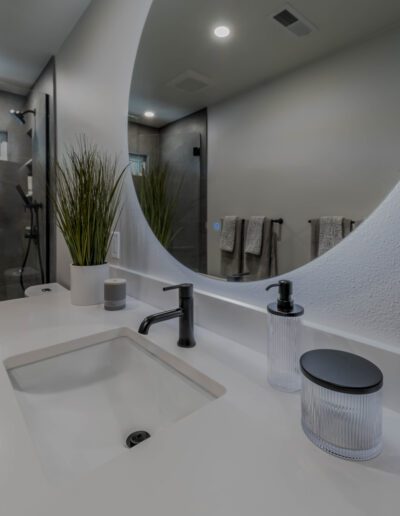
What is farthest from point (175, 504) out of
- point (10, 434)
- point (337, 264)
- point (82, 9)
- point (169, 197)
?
point (82, 9)

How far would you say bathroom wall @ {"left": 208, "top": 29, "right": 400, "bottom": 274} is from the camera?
0.49 metres

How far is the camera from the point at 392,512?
0.31 m

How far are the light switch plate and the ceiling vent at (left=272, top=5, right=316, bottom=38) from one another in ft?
3.03

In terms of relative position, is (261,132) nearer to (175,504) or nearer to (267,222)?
(267,222)

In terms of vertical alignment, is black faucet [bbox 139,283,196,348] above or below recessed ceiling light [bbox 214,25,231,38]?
below

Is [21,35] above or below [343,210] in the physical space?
above

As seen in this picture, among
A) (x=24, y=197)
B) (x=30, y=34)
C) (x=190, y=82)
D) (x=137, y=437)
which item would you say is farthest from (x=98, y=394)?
(x=30, y=34)

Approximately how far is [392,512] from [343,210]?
0.43m

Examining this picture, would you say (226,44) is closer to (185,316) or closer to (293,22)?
(293,22)

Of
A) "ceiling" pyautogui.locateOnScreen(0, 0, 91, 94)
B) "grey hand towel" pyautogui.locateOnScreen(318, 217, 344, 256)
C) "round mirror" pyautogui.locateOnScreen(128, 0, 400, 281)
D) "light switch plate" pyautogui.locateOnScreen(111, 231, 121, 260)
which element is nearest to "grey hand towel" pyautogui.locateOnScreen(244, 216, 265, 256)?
"round mirror" pyautogui.locateOnScreen(128, 0, 400, 281)

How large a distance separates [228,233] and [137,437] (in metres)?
0.52

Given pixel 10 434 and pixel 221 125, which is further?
pixel 221 125

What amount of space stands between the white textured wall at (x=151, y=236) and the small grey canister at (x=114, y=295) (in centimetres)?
11

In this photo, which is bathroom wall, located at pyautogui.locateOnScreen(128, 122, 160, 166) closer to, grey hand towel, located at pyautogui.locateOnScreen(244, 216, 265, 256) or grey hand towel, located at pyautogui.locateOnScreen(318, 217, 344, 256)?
grey hand towel, located at pyautogui.locateOnScreen(244, 216, 265, 256)
